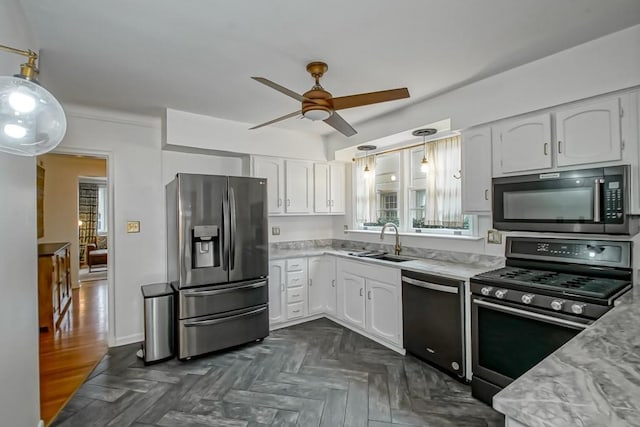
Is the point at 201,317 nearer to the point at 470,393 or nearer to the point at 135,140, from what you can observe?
the point at 135,140

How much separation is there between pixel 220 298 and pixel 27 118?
2.50 metres

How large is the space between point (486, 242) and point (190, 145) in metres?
3.23

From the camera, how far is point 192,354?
3000mm

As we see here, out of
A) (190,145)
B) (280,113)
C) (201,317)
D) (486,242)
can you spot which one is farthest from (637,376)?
(190,145)

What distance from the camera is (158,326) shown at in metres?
2.98

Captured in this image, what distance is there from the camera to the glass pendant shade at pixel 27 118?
3.03 feet

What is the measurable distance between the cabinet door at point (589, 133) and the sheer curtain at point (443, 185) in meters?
1.13

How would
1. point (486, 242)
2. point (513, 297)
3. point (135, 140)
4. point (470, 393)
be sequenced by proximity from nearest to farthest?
point (513, 297), point (470, 393), point (486, 242), point (135, 140)

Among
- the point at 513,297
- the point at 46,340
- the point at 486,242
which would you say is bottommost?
the point at 46,340

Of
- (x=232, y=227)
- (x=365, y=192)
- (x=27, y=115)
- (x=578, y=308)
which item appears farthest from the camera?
(x=365, y=192)

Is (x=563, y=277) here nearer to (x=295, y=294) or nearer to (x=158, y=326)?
(x=295, y=294)

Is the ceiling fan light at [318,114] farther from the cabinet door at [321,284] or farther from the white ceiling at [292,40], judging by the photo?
the cabinet door at [321,284]

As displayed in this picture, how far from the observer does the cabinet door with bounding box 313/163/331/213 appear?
4.42 meters

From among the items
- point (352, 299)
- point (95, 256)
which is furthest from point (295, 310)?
point (95, 256)
